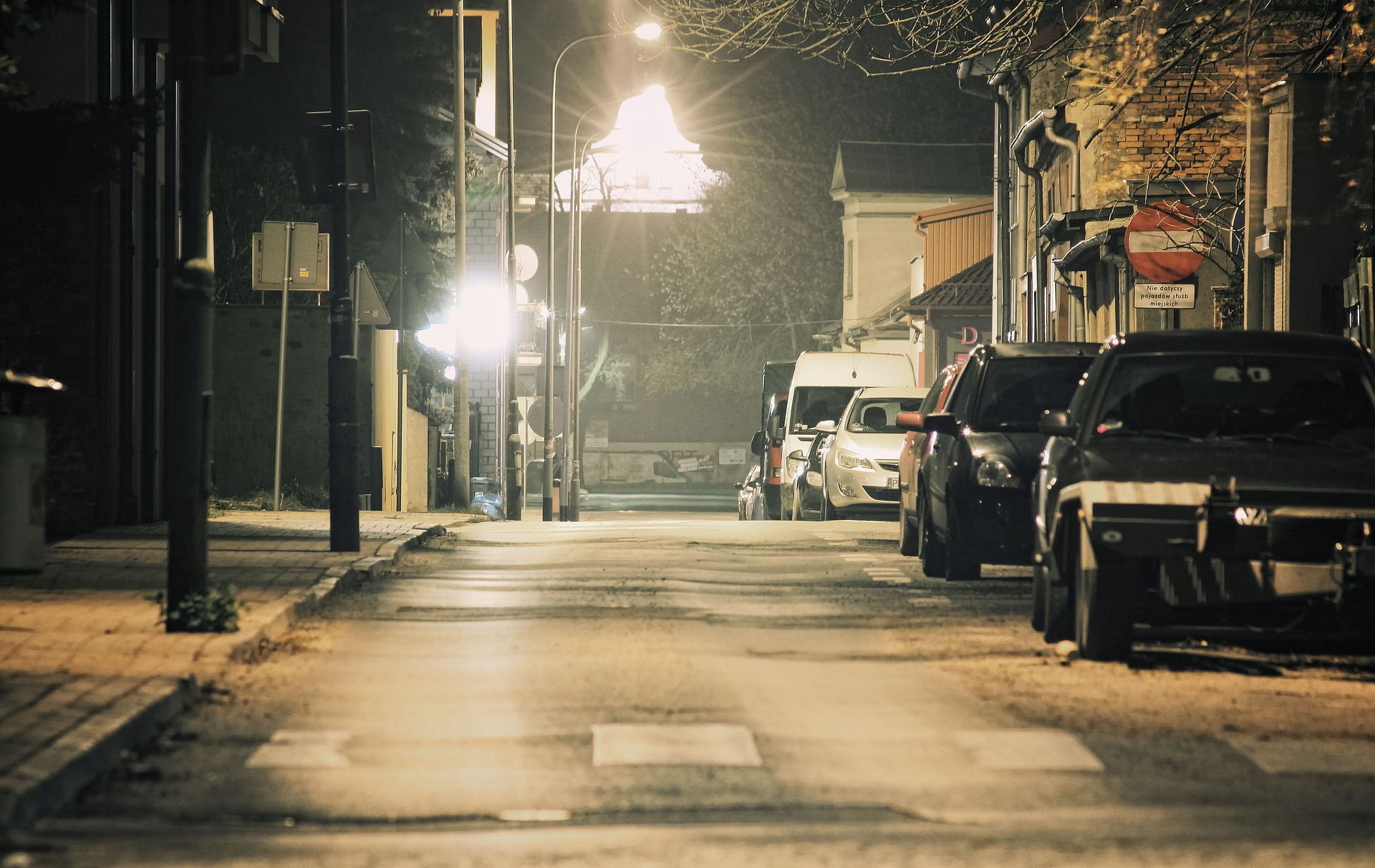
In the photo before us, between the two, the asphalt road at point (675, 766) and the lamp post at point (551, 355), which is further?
the lamp post at point (551, 355)

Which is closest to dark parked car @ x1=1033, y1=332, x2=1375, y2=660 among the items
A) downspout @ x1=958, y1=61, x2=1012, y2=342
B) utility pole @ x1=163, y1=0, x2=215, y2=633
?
utility pole @ x1=163, y1=0, x2=215, y2=633

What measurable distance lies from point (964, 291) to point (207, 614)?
42379mm

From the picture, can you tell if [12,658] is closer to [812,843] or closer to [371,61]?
[812,843]

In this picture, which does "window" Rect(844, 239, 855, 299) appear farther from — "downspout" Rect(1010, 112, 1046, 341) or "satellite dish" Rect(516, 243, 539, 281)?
"downspout" Rect(1010, 112, 1046, 341)

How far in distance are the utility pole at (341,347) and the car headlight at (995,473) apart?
4.90 metres

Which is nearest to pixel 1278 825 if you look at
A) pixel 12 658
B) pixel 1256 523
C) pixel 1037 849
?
pixel 1037 849

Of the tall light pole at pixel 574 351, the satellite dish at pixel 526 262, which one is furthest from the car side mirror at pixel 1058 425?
the satellite dish at pixel 526 262

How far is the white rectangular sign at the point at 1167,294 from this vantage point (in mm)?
18578

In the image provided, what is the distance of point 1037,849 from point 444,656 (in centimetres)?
460

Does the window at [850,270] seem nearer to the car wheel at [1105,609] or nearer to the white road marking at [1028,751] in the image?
the car wheel at [1105,609]

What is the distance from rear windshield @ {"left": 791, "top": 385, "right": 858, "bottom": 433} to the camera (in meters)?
29.2

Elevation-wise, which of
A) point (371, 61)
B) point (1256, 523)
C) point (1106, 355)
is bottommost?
point (1256, 523)

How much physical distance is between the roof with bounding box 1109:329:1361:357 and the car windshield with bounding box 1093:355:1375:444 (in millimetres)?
47

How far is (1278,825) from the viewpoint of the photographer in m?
5.56
